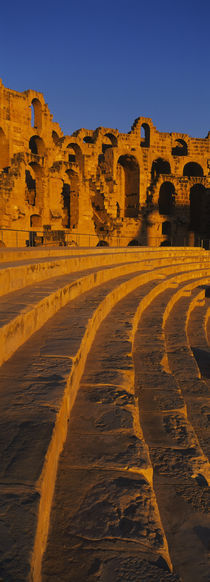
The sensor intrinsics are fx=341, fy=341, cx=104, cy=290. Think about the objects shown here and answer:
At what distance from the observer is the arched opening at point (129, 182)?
26844 mm

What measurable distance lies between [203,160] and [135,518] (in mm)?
31068

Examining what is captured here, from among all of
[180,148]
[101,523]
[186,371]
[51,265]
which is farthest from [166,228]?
[101,523]

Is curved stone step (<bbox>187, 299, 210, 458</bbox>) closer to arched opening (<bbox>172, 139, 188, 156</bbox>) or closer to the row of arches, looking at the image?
the row of arches

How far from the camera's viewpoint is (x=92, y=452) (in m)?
1.86

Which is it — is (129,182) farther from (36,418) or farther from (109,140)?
(36,418)

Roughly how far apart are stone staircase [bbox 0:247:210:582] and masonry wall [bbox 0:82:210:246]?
1383 cm

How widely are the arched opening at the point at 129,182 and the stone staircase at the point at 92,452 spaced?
2438 centimetres

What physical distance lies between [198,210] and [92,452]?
98.5 feet

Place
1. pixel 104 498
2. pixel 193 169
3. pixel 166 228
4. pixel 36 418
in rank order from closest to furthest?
pixel 104 498 < pixel 36 418 < pixel 166 228 < pixel 193 169

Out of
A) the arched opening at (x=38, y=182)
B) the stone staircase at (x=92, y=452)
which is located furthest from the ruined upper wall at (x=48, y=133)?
the stone staircase at (x=92, y=452)

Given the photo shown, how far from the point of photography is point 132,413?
2.29 m

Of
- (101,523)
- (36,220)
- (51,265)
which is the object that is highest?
(36,220)

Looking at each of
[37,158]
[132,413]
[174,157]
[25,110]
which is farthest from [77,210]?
[132,413]

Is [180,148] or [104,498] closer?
[104,498]
